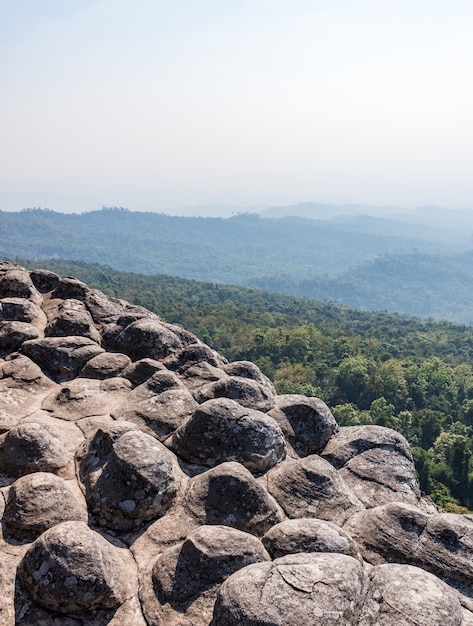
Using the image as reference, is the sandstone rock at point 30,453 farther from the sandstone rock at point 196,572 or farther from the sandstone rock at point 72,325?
the sandstone rock at point 72,325

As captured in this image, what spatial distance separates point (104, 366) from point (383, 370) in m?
61.0

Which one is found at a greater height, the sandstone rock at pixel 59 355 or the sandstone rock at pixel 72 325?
the sandstone rock at pixel 72 325

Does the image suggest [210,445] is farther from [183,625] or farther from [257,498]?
[183,625]

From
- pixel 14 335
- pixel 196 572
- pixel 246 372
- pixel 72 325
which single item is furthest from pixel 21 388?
pixel 196 572

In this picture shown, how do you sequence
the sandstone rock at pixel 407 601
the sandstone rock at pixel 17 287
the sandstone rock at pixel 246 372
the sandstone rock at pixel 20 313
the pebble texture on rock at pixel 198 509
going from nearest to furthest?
the sandstone rock at pixel 407 601 < the pebble texture on rock at pixel 198 509 < the sandstone rock at pixel 246 372 < the sandstone rock at pixel 20 313 < the sandstone rock at pixel 17 287

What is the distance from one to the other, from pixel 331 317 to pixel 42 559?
132953 millimetres

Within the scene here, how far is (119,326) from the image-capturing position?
10.6 metres

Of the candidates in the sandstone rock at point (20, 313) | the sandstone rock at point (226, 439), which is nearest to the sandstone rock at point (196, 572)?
the sandstone rock at point (226, 439)

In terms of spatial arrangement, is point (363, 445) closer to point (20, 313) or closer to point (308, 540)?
point (308, 540)

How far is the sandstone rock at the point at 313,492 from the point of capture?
6293mm

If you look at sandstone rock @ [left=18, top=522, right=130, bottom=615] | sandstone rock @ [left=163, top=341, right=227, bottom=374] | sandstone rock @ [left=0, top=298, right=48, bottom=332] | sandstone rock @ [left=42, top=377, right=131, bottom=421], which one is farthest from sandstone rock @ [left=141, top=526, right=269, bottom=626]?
sandstone rock @ [left=0, top=298, right=48, bottom=332]

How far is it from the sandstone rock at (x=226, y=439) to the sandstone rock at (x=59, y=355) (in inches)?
124

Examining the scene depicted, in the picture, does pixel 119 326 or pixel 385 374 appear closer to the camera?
pixel 119 326

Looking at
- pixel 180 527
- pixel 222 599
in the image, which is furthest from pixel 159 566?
pixel 222 599
